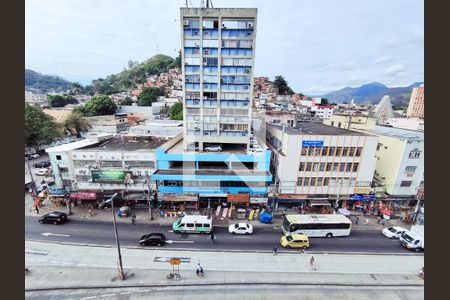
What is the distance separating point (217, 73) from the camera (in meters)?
32.8

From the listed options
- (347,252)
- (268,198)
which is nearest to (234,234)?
(268,198)

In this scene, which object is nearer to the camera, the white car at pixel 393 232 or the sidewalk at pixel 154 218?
the white car at pixel 393 232

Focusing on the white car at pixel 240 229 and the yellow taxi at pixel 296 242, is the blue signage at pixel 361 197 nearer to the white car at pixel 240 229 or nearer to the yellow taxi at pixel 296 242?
the yellow taxi at pixel 296 242

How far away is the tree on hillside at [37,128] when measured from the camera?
157ft

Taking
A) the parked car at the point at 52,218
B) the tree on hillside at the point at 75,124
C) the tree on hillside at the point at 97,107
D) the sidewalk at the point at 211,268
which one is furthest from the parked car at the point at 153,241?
the tree on hillside at the point at 97,107

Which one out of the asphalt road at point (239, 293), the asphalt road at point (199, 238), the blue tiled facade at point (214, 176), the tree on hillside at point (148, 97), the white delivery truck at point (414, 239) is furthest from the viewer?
the tree on hillside at point (148, 97)

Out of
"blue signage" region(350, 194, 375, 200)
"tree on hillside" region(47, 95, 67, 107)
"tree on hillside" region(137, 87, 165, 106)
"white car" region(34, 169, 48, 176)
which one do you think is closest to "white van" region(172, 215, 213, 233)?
"blue signage" region(350, 194, 375, 200)

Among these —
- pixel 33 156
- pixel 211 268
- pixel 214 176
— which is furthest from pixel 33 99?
pixel 211 268

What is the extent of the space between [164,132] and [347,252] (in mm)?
39190

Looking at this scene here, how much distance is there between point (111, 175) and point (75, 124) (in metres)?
45.3

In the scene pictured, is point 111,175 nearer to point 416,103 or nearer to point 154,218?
point 154,218

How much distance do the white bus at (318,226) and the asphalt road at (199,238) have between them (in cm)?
92

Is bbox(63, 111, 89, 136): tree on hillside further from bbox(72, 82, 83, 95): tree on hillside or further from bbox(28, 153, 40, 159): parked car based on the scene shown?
bbox(72, 82, 83, 95): tree on hillside

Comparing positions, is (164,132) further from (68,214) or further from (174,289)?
(174,289)
